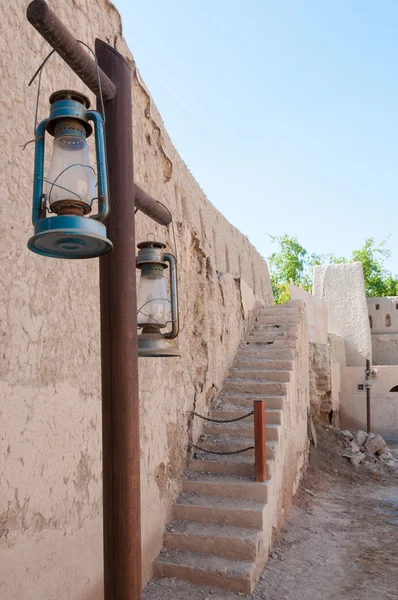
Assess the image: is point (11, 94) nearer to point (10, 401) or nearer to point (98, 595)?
point (10, 401)

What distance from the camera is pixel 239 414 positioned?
650cm

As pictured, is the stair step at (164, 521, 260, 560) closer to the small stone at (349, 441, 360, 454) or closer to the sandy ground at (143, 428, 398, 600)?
the sandy ground at (143, 428, 398, 600)

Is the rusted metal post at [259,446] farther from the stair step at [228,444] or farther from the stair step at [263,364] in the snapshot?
the stair step at [263,364]

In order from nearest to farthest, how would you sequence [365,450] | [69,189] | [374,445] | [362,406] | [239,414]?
[69,189]
[239,414]
[365,450]
[374,445]
[362,406]

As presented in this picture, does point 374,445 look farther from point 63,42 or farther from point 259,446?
point 63,42

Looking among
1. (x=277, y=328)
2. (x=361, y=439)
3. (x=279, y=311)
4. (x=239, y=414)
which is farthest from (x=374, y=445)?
(x=239, y=414)

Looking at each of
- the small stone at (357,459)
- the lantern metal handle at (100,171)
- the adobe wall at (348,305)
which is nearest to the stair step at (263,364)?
the small stone at (357,459)

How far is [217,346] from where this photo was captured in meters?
7.08

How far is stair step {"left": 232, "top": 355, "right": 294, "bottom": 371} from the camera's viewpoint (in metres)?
7.39

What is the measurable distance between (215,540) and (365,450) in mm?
6506

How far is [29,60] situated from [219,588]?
414 centimetres

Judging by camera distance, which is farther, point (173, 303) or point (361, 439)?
point (361, 439)

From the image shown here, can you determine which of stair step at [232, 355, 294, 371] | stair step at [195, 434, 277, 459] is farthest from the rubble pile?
stair step at [195, 434, 277, 459]

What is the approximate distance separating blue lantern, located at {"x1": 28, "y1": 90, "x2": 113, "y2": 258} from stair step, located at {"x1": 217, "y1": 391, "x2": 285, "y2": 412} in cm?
→ 516
